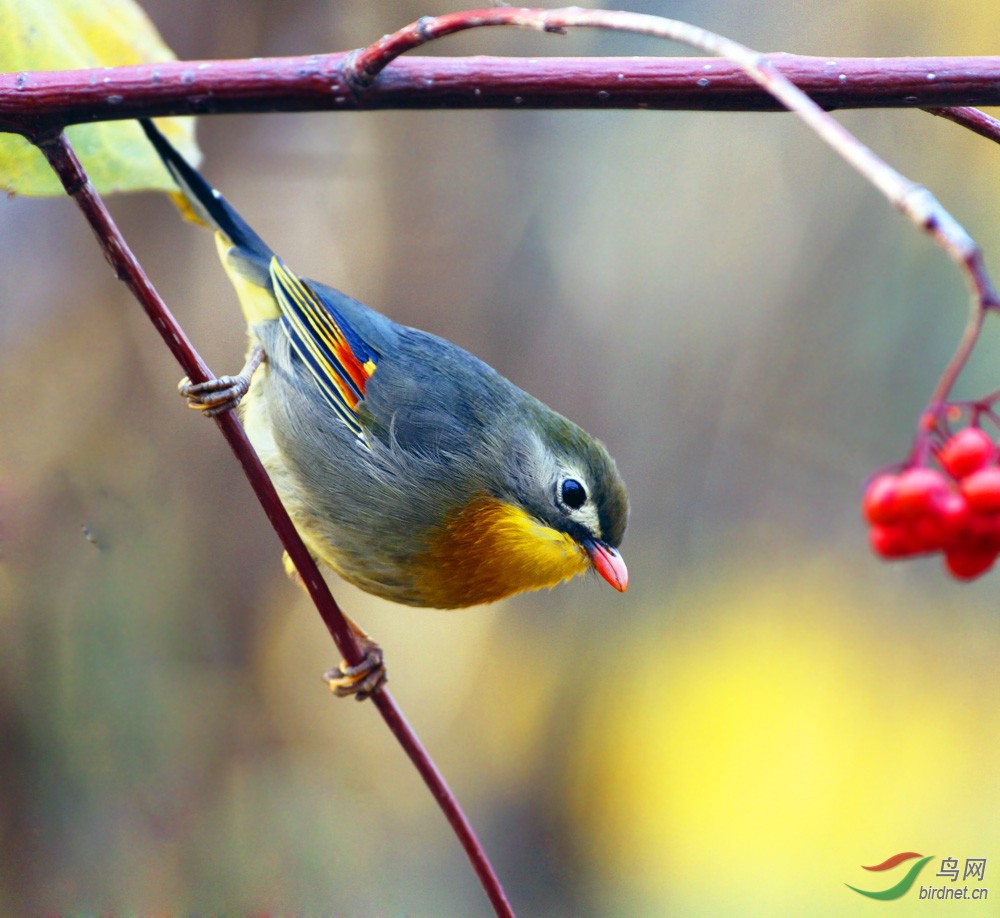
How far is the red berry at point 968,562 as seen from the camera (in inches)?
29.4

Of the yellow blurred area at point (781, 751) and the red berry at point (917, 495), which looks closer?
the red berry at point (917, 495)

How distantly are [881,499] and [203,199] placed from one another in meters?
1.39

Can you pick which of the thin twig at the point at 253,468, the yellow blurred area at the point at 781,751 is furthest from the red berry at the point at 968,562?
the yellow blurred area at the point at 781,751

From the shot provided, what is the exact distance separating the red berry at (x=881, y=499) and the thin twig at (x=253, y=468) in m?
0.78

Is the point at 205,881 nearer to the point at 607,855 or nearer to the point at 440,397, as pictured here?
the point at 607,855

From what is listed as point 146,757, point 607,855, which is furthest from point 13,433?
point 607,855

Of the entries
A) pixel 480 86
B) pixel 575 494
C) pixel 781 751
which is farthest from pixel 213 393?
pixel 781 751

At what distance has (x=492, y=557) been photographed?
5.77 ft

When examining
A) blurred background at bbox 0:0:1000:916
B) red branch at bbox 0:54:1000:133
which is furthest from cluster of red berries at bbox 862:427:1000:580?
blurred background at bbox 0:0:1000:916

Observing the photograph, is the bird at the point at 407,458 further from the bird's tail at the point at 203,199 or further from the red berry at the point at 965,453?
the red berry at the point at 965,453

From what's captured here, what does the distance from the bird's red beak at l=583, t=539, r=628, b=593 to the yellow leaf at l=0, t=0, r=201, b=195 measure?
94 centimetres

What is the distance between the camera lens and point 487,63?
1088 mm

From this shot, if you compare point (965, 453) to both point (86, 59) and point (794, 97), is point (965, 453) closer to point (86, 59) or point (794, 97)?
point (794, 97)

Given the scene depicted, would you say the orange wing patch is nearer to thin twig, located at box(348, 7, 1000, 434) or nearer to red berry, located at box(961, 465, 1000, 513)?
thin twig, located at box(348, 7, 1000, 434)
